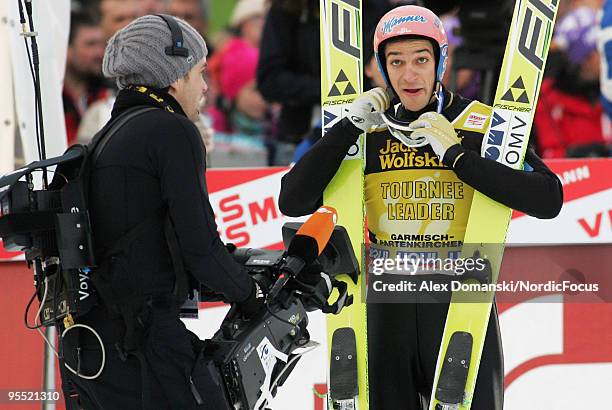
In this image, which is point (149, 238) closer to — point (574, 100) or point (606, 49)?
point (606, 49)

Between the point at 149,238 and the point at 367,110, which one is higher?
the point at 367,110

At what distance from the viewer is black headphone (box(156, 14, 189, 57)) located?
3.16m

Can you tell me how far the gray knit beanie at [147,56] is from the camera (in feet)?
10.3

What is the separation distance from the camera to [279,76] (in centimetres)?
629

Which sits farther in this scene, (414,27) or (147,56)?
(414,27)

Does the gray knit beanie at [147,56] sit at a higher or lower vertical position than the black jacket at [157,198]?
higher

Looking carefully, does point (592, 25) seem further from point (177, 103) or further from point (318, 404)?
point (177, 103)

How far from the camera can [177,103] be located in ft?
10.5

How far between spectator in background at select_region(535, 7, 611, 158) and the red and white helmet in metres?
3.30

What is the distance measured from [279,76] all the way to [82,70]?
1999 millimetres

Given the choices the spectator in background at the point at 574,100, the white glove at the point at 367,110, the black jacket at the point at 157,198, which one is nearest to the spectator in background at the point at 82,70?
the spectator in background at the point at 574,100

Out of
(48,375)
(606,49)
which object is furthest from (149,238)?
(606,49)

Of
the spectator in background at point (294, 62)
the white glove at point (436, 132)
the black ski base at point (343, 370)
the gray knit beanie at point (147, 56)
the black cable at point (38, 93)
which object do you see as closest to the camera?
the gray knit beanie at point (147, 56)

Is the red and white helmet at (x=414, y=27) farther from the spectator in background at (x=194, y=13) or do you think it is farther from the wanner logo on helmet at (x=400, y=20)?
the spectator in background at (x=194, y=13)
